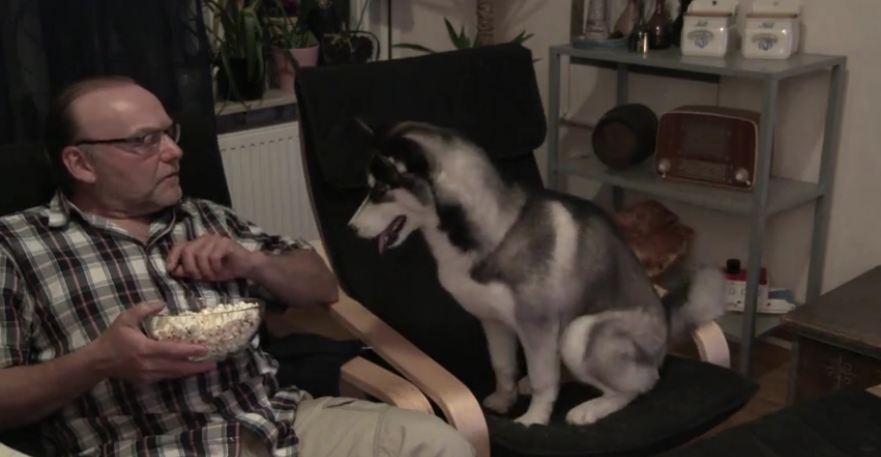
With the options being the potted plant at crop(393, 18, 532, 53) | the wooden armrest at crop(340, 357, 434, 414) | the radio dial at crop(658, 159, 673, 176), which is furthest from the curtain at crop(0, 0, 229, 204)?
the radio dial at crop(658, 159, 673, 176)

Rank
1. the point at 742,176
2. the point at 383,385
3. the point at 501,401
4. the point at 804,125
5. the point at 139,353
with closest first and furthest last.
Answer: the point at 139,353
the point at 383,385
the point at 501,401
the point at 742,176
the point at 804,125

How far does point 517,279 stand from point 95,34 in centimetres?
134

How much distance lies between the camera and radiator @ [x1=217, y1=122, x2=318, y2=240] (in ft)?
9.78

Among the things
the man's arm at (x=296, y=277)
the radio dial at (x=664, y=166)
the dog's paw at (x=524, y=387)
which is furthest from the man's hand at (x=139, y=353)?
the radio dial at (x=664, y=166)

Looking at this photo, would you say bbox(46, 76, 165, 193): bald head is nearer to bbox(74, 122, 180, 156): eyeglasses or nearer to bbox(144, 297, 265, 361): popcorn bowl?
bbox(74, 122, 180, 156): eyeglasses

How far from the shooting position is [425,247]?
87.4 inches

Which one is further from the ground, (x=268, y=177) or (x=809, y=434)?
(x=268, y=177)

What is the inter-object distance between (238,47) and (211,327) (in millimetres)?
1713

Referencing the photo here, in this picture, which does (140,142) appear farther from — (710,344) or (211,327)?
(710,344)

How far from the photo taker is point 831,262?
113 inches

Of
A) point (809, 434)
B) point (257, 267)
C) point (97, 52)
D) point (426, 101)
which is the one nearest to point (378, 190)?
point (257, 267)

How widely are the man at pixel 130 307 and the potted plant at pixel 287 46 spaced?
1.45 m

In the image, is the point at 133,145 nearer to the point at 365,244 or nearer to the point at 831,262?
the point at 365,244

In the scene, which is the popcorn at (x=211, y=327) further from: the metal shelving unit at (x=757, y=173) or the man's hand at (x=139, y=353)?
the metal shelving unit at (x=757, y=173)
